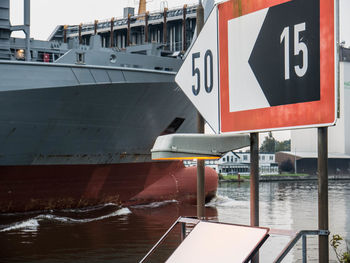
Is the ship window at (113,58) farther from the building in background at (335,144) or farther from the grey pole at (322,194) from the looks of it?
the building in background at (335,144)

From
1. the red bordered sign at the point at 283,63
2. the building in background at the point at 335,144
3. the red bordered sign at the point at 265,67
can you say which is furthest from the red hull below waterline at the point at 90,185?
the building in background at the point at 335,144

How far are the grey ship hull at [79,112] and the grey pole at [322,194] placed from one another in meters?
15.8

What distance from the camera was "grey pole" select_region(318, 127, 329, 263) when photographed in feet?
10.5

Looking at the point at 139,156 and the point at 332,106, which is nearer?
the point at 332,106

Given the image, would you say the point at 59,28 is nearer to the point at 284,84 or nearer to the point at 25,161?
the point at 25,161

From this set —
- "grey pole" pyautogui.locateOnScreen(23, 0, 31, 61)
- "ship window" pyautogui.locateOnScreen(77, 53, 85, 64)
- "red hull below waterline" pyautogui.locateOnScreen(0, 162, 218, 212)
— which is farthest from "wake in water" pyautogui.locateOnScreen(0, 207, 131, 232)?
"grey pole" pyautogui.locateOnScreen(23, 0, 31, 61)

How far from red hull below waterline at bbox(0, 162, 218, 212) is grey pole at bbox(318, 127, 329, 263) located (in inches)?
628

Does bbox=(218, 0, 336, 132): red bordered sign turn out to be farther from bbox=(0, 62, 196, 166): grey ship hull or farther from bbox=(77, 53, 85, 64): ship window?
bbox=(77, 53, 85, 64): ship window

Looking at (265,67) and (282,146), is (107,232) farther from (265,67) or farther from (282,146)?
(282,146)

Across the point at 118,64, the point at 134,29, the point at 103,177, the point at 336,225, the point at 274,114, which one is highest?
the point at 134,29

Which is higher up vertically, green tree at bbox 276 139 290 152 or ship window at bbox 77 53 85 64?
ship window at bbox 77 53 85 64

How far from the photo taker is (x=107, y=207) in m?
20.5

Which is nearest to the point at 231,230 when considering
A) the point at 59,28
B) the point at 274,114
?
the point at 274,114

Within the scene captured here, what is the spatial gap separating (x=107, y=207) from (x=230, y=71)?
17.3 metres
